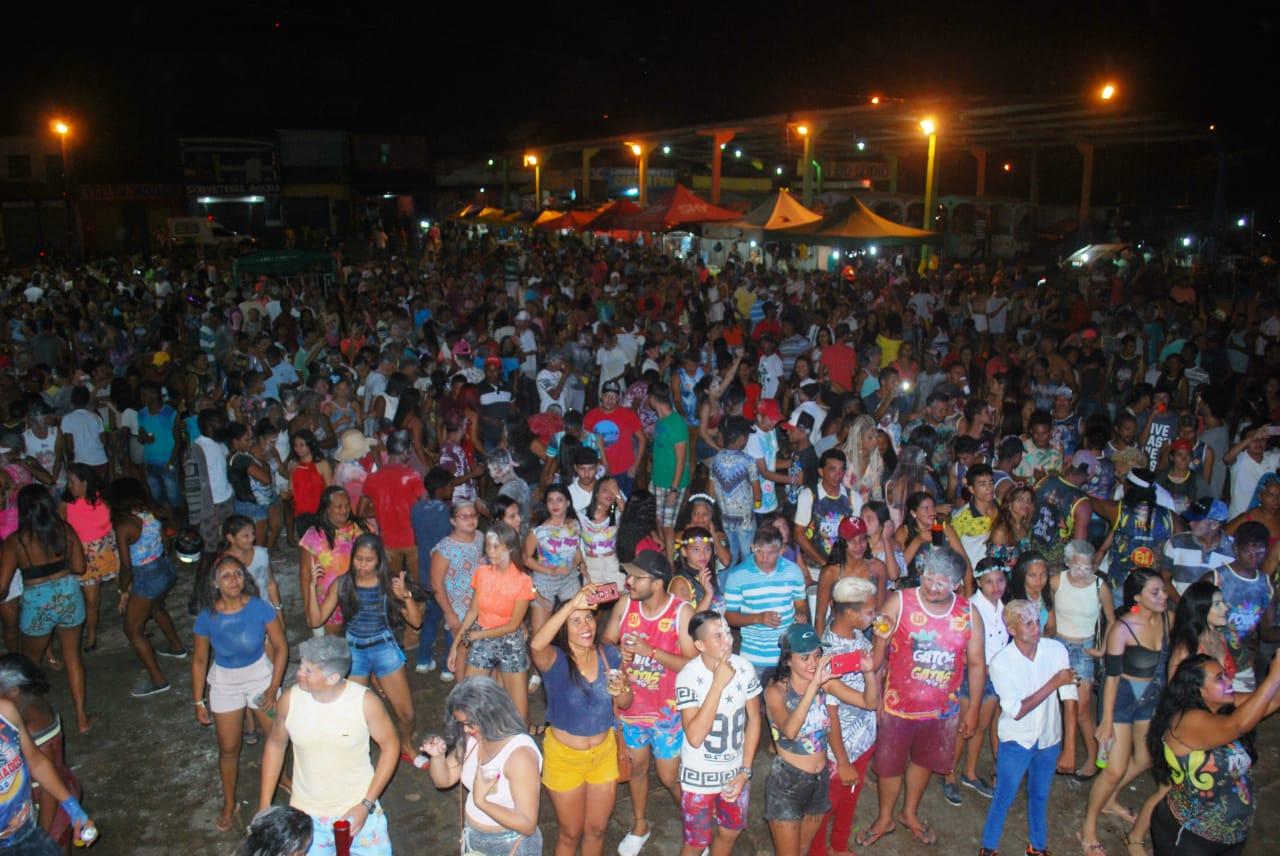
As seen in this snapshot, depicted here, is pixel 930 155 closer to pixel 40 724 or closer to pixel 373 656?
pixel 373 656

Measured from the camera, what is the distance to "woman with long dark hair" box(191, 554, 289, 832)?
15.3ft

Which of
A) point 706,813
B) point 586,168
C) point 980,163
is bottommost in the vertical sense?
point 706,813

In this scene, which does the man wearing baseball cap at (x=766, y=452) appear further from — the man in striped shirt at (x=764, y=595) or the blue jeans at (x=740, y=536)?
the man in striped shirt at (x=764, y=595)

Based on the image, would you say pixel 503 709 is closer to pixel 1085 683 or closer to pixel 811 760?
pixel 811 760

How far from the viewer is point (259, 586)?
17.6 feet

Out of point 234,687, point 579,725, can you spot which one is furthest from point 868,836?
point 234,687

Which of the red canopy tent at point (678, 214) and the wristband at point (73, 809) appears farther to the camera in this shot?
the red canopy tent at point (678, 214)

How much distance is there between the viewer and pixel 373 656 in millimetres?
5047

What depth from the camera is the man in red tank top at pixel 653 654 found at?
14.4 ft

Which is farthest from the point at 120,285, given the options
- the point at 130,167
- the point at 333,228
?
the point at 130,167

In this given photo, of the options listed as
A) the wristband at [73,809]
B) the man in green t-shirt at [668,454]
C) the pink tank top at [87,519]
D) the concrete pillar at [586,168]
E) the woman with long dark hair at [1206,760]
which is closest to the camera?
the woman with long dark hair at [1206,760]

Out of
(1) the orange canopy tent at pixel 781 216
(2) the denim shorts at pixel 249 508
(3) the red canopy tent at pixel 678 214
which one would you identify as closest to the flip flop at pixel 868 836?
(2) the denim shorts at pixel 249 508

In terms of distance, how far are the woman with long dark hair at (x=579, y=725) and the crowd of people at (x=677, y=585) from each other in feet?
0.05

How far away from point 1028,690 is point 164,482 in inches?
302
